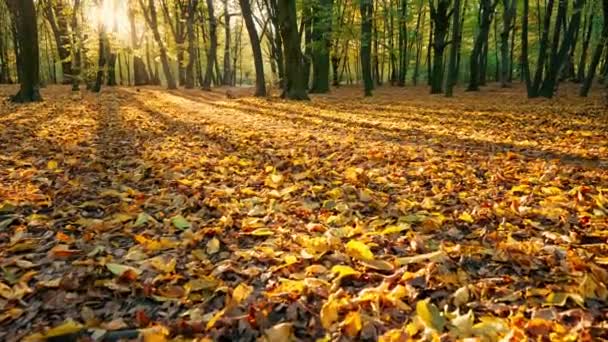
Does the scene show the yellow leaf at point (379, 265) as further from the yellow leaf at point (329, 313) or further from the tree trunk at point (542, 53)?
the tree trunk at point (542, 53)

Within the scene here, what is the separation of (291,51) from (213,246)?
1199 cm

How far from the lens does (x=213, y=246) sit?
2508mm

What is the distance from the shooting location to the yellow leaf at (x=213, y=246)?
2.46 meters

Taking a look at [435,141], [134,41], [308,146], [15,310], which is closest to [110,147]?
[308,146]

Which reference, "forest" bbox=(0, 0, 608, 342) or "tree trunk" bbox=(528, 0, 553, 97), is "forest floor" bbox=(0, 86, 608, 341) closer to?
"forest" bbox=(0, 0, 608, 342)

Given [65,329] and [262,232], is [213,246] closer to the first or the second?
[262,232]

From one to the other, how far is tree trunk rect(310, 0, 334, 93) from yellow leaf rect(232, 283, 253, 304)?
16.3 meters

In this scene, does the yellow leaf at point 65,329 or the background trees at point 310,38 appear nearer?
the yellow leaf at point 65,329

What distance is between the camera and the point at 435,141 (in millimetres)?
6086

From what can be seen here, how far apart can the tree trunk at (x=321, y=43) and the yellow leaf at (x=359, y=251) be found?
52.3 ft

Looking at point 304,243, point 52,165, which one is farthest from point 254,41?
point 304,243

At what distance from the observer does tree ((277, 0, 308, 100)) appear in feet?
43.3

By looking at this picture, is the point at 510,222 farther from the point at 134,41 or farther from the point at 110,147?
the point at 134,41

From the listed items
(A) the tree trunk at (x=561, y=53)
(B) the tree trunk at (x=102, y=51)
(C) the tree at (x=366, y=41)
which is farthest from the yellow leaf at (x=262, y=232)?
(B) the tree trunk at (x=102, y=51)
